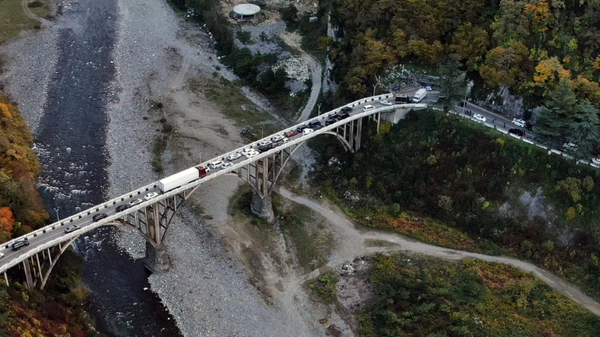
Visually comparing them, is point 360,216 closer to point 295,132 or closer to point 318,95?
point 295,132

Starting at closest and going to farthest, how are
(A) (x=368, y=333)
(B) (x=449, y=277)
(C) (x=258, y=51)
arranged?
1. (A) (x=368, y=333)
2. (B) (x=449, y=277)
3. (C) (x=258, y=51)

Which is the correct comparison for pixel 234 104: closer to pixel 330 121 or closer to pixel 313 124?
pixel 313 124

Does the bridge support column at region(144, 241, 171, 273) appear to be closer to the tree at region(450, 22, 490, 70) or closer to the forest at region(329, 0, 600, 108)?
the forest at region(329, 0, 600, 108)

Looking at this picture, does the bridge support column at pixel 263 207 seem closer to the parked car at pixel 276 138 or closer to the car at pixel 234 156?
the car at pixel 234 156

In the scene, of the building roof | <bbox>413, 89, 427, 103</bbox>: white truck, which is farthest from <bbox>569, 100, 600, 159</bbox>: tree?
the building roof

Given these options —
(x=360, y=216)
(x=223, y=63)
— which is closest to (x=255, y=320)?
(x=360, y=216)

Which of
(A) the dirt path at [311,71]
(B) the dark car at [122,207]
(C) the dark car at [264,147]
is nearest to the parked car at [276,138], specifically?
(C) the dark car at [264,147]
